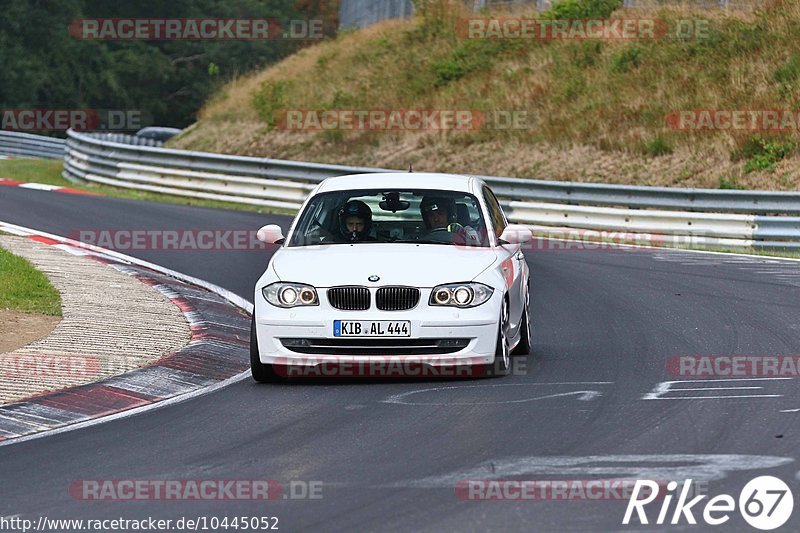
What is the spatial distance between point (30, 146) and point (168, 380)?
37.7m

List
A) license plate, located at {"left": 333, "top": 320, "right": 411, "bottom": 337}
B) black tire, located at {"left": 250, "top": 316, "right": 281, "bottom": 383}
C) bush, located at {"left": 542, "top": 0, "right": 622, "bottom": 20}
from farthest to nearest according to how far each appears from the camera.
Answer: bush, located at {"left": 542, "top": 0, "right": 622, "bottom": 20} < black tire, located at {"left": 250, "top": 316, "right": 281, "bottom": 383} < license plate, located at {"left": 333, "top": 320, "right": 411, "bottom": 337}

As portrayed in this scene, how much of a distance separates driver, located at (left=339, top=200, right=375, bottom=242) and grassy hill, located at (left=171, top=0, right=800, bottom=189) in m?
16.0

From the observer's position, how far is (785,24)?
3102 cm

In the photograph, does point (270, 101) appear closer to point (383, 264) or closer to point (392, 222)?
point (392, 222)

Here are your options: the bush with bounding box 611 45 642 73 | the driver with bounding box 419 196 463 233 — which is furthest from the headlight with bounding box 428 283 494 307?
the bush with bounding box 611 45 642 73

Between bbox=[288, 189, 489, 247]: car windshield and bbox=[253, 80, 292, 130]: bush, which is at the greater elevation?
bbox=[253, 80, 292, 130]: bush

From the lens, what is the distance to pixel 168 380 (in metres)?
10.1

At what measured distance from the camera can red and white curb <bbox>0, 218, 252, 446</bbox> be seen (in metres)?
8.73

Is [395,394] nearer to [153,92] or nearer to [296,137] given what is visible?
[296,137]

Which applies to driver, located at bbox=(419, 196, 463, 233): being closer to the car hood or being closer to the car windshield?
the car windshield

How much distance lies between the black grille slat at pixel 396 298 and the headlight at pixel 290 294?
459 mm

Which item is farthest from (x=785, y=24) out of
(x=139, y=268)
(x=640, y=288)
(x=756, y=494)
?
(x=756, y=494)

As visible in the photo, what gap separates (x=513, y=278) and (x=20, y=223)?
485 inches

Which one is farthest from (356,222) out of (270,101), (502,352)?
→ (270,101)
